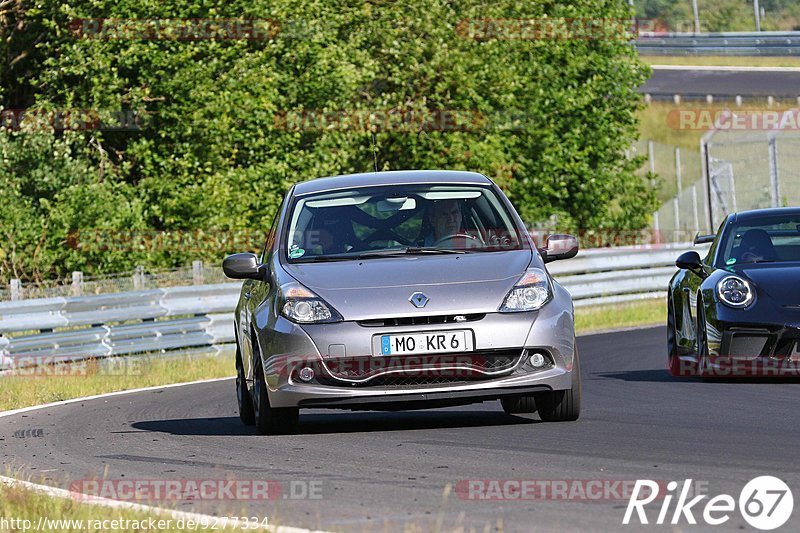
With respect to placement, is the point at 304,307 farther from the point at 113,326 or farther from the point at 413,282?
the point at 113,326

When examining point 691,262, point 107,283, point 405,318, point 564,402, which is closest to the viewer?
point 405,318

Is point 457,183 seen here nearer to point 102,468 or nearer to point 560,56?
point 102,468

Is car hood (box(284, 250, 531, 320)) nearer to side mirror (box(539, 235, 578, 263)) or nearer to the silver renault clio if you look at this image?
the silver renault clio

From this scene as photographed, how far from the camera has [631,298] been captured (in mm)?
26141

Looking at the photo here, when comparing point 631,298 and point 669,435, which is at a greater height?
point 669,435

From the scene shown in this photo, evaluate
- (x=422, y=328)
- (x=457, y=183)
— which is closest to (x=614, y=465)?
(x=422, y=328)

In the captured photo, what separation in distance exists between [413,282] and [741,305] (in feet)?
12.1

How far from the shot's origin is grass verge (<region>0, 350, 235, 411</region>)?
585 inches

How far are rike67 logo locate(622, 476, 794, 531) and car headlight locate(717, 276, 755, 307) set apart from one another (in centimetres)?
534

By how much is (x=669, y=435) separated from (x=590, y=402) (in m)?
2.57

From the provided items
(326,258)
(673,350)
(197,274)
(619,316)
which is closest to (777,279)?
(673,350)

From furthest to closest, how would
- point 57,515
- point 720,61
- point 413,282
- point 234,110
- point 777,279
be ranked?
1. point 720,61
2. point 234,110
3. point 777,279
4. point 413,282
5. point 57,515

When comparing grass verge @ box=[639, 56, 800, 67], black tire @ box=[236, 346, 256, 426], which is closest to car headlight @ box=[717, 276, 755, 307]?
black tire @ box=[236, 346, 256, 426]

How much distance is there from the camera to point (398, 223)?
9938 millimetres
